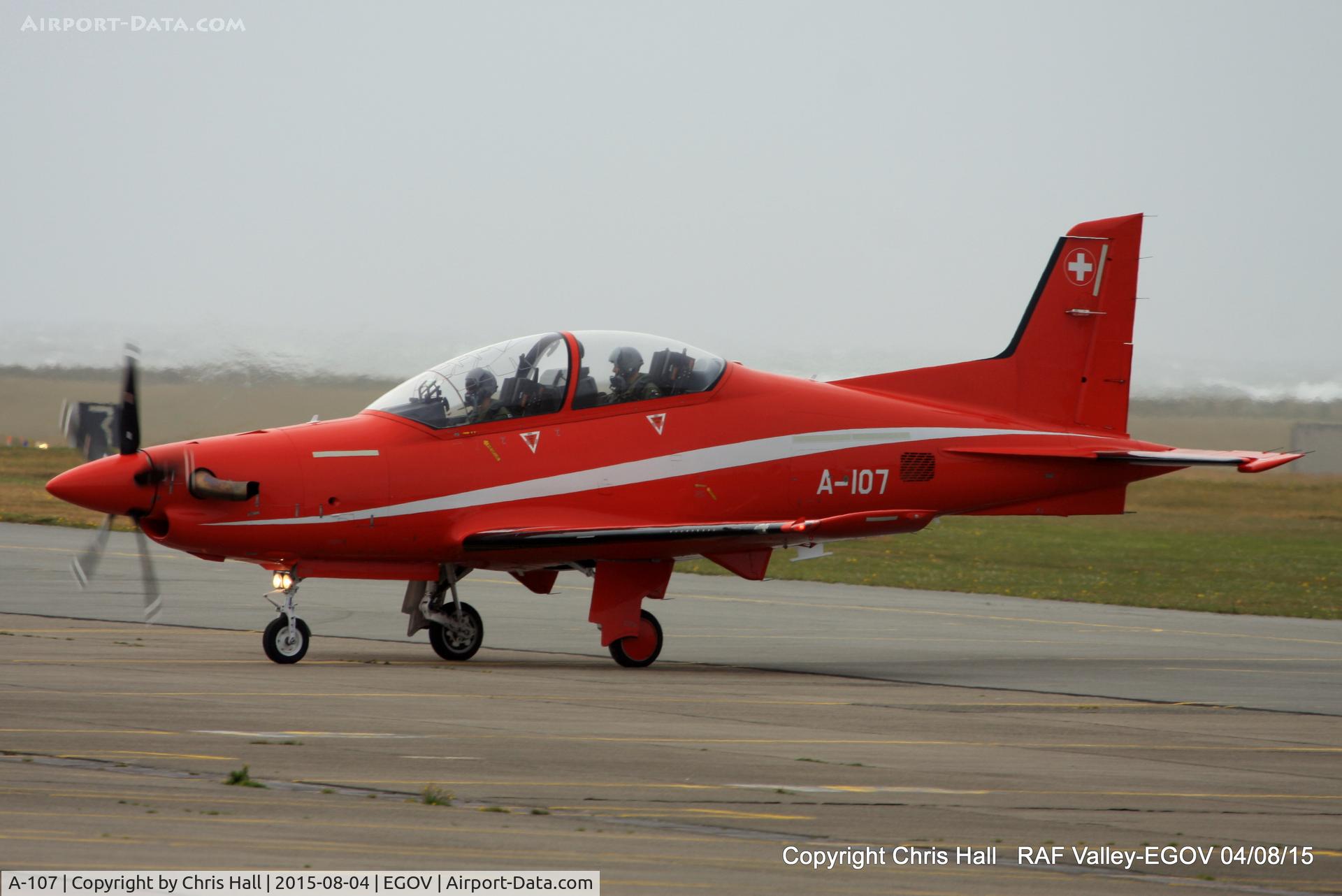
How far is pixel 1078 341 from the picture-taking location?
18.0m

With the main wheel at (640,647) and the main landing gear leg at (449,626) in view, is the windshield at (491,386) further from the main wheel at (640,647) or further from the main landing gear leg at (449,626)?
the main wheel at (640,647)

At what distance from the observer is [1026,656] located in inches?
670

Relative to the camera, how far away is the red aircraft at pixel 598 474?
45.4ft

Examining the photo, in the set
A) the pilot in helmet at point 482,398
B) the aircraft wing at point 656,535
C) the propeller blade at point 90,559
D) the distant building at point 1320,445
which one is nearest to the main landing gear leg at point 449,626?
the aircraft wing at point 656,535

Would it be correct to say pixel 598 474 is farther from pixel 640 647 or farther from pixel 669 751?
pixel 669 751

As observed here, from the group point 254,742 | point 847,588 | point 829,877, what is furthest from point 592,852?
point 847,588

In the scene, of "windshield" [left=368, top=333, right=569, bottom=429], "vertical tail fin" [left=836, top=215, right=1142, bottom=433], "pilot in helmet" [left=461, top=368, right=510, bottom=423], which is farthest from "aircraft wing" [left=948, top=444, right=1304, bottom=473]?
"pilot in helmet" [left=461, top=368, right=510, bottom=423]

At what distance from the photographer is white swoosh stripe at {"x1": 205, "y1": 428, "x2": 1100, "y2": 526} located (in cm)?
1427

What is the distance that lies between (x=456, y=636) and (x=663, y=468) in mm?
2609

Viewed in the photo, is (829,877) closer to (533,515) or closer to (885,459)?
(533,515)

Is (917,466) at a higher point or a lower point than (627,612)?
higher

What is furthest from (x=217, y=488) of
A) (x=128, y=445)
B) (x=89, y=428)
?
(x=89, y=428)

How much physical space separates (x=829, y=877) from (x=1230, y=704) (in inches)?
306

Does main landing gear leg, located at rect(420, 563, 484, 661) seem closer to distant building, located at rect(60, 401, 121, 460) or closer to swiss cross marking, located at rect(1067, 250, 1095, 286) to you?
distant building, located at rect(60, 401, 121, 460)
